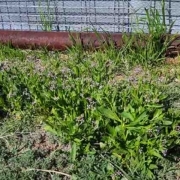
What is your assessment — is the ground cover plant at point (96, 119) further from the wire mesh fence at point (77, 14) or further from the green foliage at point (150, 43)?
the wire mesh fence at point (77, 14)

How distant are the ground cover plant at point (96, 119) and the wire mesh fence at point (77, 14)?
Answer: 312 millimetres

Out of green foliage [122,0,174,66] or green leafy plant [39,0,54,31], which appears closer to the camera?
green foliage [122,0,174,66]

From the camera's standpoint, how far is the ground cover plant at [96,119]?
233cm

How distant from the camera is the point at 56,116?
250 cm

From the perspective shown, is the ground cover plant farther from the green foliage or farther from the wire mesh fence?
the wire mesh fence

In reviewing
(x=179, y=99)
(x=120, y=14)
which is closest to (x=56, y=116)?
(x=179, y=99)

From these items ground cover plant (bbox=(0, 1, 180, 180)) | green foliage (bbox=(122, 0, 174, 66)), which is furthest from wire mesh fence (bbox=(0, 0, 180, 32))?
ground cover plant (bbox=(0, 1, 180, 180))

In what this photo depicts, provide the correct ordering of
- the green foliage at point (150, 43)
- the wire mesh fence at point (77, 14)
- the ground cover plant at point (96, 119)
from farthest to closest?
the wire mesh fence at point (77, 14), the green foliage at point (150, 43), the ground cover plant at point (96, 119)

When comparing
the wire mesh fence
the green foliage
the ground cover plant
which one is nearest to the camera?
the ground cover plant

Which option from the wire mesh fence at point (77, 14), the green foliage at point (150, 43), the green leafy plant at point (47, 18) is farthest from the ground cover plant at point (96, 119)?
the green leafy plant at point (47, 18)

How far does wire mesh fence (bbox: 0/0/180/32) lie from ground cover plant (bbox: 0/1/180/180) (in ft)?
1.02

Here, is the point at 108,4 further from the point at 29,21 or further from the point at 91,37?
the point at 29,21

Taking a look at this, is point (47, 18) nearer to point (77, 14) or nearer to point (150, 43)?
point (77, 14)

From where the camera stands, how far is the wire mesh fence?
3516 millimetres
